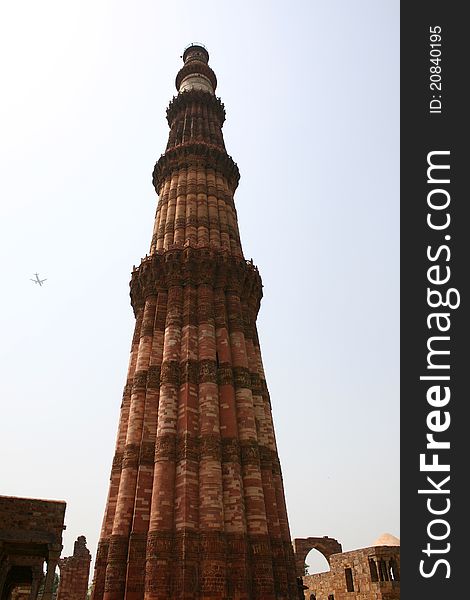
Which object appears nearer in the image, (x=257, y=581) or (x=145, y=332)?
(x=257, y=581)

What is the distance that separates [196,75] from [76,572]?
2722 cm

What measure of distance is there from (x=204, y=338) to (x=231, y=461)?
407 cm

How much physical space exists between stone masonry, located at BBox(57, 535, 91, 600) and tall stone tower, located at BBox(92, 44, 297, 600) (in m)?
13.3

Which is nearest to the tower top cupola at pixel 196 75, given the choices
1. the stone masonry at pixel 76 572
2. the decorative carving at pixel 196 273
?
the decorative carving at pixel 196 273

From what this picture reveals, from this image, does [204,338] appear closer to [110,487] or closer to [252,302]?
[252,302]

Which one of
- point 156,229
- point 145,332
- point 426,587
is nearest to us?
point 426,587

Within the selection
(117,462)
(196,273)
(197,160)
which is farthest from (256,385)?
(197,160)

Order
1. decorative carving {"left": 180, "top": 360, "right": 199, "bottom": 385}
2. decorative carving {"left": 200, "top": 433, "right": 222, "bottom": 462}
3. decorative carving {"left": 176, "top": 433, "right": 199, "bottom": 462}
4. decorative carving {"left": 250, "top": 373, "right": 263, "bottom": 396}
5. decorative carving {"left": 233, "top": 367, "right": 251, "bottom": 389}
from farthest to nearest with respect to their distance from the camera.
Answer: decorative carving {"left": 250, "top": 373, "right": 263, "bottom": 396} < decorative carving {"left": 233, "top": 367, "right": 251, "bottom": 389} < decorative carving {"left": 180, "top": 360, "right": 199, "bottom": 385} < decorative carving {"left": 200, "top": 433, "right": 222, "bottom": 462} < decorative carving {"left": 176, "top": 433, "right": 199, "bottom": 462}

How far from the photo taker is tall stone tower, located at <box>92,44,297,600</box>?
1215 centimetres

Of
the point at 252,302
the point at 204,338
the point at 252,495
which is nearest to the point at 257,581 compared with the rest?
the point at 252,495

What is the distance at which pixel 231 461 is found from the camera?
13.8 metres

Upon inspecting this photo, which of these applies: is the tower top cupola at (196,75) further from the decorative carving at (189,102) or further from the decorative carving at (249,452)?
the decorative carving at (249,452)

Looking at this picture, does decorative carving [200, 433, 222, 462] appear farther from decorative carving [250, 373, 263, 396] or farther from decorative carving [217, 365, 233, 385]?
decorative carving [250, 373, 263, 396]

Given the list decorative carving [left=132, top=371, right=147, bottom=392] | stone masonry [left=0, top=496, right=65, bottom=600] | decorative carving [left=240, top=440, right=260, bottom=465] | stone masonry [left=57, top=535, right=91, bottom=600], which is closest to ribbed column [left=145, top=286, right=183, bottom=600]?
decorative carving [left=132, top=371, right=147, bottom=392]
